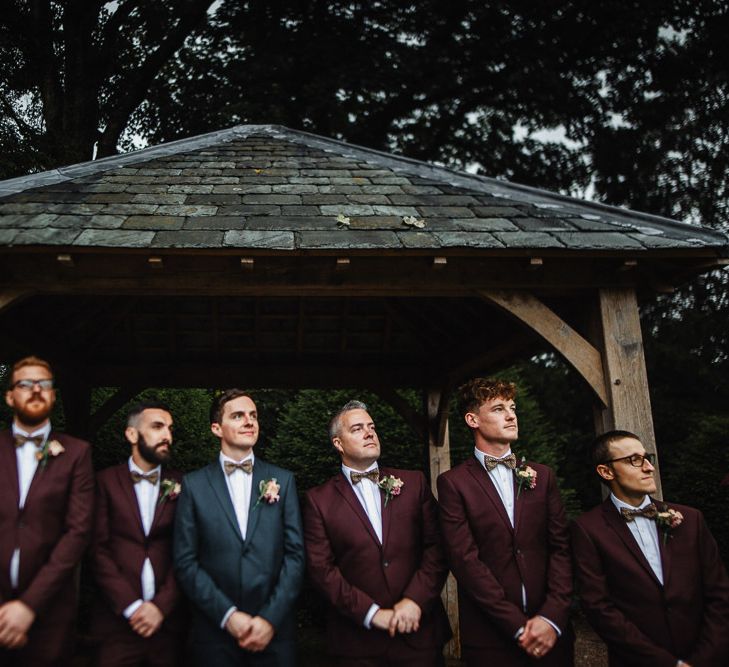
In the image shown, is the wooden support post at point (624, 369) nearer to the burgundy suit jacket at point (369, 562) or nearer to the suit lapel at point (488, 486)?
the suit lapel at point (488, 486)

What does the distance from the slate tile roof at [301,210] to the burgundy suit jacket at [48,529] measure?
147 centimetres

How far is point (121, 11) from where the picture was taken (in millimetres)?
15188

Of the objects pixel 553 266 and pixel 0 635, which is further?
pixel 553 266

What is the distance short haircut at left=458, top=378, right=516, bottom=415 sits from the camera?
3.88 metres

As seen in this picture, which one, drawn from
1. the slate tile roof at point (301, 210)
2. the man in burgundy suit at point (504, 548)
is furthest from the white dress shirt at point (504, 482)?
the slate tile roof at point (301, 210)

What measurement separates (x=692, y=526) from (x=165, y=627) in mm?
2954

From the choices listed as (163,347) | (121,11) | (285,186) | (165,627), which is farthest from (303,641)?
(121,11)

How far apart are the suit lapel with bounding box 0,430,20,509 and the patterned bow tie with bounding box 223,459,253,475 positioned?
1.07 m

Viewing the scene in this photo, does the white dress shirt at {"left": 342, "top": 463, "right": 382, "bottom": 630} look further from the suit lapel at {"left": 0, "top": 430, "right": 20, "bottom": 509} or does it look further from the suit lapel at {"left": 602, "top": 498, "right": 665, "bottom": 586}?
the suit lapel at {"left": 0, "top": 430, "right": 20, "bottom": 509}

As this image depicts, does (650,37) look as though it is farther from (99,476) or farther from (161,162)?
(99,476)

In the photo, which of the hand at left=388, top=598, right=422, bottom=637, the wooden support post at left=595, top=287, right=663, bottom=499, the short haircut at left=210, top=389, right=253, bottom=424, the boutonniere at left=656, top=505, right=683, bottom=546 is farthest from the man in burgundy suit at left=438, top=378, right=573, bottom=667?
the short haircut at left=210, top=389, right=253, bottom=424

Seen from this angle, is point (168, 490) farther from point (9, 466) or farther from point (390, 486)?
point (390, 486)

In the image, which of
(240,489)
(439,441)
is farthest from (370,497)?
(439,441)

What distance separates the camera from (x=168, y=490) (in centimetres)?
356
